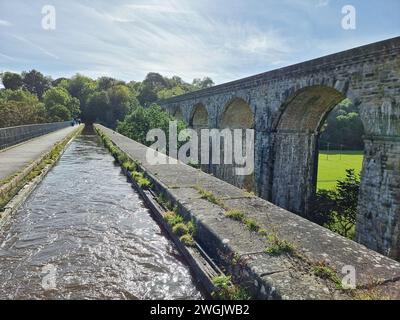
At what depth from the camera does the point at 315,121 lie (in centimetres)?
1219

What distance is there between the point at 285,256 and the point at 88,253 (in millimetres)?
2413

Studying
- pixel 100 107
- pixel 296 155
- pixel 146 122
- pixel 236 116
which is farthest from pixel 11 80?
pixel 296 155

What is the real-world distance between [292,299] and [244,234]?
1.37 metres

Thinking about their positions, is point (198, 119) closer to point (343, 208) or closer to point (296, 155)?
point (296, 155)

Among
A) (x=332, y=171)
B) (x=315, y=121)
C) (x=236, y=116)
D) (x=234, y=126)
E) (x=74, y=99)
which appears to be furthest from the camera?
(x=74, y=99)

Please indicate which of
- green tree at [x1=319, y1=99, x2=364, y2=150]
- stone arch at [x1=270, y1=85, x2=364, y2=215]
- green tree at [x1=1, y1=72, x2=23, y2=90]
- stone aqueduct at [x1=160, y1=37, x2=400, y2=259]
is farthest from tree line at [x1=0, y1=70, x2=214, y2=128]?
green tree at [x1=319, y1=99, x2=364, y2=150]

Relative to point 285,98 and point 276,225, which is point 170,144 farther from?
point 276,225

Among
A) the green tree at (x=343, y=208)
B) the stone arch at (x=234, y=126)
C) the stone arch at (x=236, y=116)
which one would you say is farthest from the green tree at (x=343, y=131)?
the green tree at (x=343, y=208)

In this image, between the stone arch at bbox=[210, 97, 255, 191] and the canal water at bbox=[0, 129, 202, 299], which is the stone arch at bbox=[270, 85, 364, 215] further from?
the canal water at bbox=[0, 129, 202, 299]

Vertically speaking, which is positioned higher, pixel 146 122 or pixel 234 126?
pixel 146 122

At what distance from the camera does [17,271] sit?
336 centimetres

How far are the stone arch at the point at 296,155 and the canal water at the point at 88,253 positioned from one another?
24.9 feet

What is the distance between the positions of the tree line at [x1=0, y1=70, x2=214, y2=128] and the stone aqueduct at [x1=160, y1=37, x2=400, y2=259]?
21737mm
